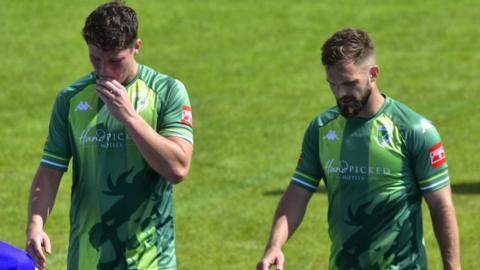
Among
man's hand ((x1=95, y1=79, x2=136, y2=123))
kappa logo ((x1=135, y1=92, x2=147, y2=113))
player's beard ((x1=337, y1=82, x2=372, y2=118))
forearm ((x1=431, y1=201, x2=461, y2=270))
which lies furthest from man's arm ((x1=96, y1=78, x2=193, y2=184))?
forearm ((x1=431, y1=201, x2=461, y2=270))

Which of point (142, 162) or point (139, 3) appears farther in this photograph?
point (139, 3)

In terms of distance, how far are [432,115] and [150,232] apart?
12.6m

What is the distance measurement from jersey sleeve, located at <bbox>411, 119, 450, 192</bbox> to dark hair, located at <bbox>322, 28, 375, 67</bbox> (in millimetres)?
491

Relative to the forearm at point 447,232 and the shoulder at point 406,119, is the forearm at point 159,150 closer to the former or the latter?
the shoulder at point 406,119

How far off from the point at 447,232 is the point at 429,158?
15.4 inches

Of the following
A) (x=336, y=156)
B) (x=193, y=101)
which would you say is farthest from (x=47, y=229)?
(x=336, y=156)

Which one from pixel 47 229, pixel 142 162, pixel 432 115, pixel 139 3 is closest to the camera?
pixel 142 162

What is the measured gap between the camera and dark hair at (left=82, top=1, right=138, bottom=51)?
6926 mm

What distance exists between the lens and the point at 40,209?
23.9ft

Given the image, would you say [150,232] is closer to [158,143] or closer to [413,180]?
[158,143]

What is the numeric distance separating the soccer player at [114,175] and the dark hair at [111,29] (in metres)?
0.18

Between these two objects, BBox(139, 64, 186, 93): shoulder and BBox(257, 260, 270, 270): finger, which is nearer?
BBox(257, 260, 270, 270): finger

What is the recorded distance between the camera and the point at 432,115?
19547 millimetres

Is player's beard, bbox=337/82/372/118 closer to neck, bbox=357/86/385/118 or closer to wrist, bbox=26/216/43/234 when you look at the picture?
neck, bbox=357/86/385/118
